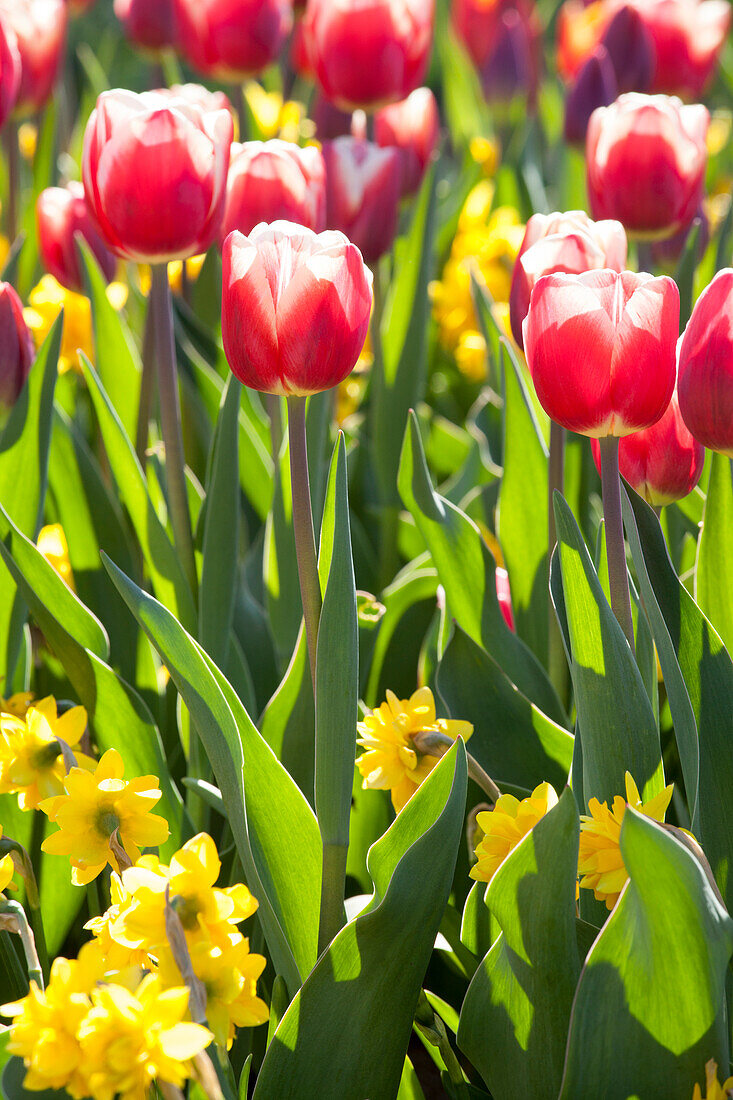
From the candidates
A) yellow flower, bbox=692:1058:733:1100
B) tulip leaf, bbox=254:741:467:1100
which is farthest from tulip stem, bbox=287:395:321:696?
yellow flower, bbox=692:1058:733:1100

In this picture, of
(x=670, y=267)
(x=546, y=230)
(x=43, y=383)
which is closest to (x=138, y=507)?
(x=43, y=383)

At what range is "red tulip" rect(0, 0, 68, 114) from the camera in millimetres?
2059

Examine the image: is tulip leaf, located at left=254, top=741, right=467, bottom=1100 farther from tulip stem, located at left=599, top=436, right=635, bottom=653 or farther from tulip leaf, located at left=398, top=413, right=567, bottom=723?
tulip leaf, located at left=398, top=413, right=567, bottom=723

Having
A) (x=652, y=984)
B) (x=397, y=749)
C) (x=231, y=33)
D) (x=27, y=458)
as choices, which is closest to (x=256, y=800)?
(x=397, y=749)

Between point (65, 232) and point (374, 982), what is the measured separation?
48.7 inches

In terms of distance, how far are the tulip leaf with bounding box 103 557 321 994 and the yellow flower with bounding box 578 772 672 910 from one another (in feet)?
0.79

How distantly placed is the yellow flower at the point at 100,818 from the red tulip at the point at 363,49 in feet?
4.51

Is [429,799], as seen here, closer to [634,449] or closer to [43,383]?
[634,449]

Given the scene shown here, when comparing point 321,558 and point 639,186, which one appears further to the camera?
point 639,186

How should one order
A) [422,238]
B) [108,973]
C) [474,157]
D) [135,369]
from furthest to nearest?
[474,157] < [422,238] < [135,369] < [108,973]

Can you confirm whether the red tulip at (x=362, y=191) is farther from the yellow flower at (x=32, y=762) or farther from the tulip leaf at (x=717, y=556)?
the yellow flower at (x=32, y=762)

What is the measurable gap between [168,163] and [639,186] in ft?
2.11

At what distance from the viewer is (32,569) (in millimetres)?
1111

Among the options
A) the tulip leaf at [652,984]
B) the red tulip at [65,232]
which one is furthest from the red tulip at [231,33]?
the tulip leaf at [652,984]
